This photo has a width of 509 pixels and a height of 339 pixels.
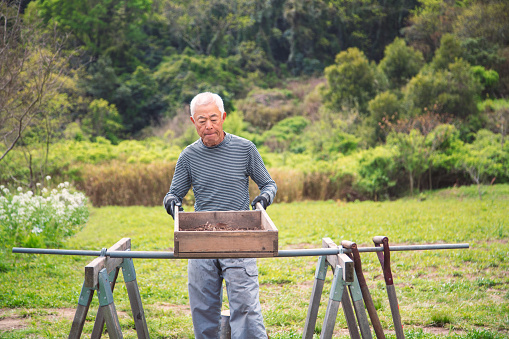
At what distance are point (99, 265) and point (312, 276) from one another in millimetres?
4807

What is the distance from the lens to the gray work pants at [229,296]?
324 cm

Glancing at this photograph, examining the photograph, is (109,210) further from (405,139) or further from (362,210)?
(405,139)

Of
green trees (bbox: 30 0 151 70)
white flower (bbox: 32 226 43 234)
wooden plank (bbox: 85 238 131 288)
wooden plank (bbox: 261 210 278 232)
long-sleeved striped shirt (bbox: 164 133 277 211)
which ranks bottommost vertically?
white flower (bbox: 32 226 43 234)

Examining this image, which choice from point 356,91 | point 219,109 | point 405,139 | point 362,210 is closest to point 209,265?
point 219,109

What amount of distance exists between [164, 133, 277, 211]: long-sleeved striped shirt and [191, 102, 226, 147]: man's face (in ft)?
0.32

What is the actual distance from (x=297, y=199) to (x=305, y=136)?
420 inches

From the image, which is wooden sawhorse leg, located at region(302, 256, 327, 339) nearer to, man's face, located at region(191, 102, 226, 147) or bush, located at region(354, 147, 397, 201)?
man's face, located at region(191, 102, 226, 147)

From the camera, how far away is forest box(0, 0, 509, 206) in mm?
16141

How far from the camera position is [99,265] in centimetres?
316

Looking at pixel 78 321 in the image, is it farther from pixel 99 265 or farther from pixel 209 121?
pixel 209 121

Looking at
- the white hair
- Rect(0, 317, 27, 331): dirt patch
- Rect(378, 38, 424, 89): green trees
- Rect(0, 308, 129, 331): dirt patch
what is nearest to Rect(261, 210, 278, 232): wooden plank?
the white hair

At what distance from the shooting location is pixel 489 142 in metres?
17.8

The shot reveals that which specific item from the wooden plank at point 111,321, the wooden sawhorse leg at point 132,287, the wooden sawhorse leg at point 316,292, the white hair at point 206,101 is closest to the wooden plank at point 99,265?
the wooden sawhorse leg at point 132,287

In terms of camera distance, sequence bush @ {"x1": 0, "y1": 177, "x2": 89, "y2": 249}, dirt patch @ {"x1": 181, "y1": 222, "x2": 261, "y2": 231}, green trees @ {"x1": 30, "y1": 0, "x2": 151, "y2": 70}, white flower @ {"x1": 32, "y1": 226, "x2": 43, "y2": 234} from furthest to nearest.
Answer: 1. green trees @ {"x1": 30, "y1": 0, "x2": 151, "y2": 70}
2. white flower @ {"x1": 32, "y1": 226, "x2": 43, "y2": 234}
3. bush @ {"x1": 0, "y1": 177, "x2": 89, "y2": 249}
4. dirt patch @ {"x1": 181, "y1": 222, "x2": 261, "y2": 231}
